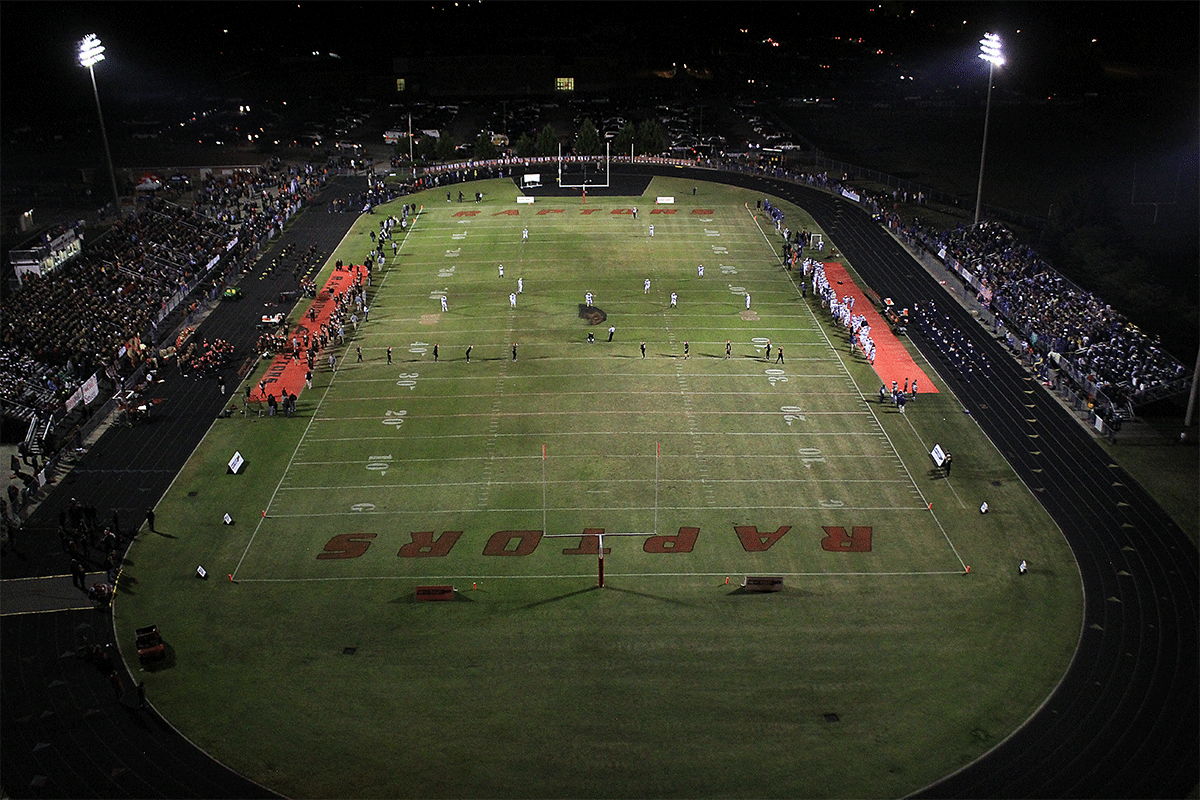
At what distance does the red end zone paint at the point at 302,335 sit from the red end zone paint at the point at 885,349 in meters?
32.6

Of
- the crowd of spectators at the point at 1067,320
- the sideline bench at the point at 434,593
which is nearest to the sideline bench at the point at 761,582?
the sideline bench at the point at 434,593

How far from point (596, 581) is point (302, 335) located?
32.6 meters

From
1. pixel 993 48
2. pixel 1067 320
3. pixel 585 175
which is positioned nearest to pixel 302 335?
pixel 1067 320

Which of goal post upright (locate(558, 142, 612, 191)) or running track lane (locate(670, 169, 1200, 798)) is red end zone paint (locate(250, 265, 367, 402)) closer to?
goal post upright (locate(558, 142, 612, 191))

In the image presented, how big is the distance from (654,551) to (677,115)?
110891mm

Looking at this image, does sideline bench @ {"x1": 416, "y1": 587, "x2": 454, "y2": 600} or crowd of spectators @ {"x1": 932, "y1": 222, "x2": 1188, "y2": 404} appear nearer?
sideline bench @ {"x1": 416, "y1": 587, "x2": 454, "y2": 600}

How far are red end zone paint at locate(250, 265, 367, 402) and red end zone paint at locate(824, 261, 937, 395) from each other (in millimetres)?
32584

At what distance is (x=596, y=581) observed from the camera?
1540 inches

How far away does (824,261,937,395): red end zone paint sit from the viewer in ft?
189

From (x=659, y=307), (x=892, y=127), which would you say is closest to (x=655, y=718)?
(x=659, y=307)

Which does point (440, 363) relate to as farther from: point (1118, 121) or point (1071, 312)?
point (1118, 121)

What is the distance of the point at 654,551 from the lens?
41.0m

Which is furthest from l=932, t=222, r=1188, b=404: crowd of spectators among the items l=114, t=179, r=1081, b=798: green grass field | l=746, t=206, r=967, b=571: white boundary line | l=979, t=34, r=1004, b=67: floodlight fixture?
l=979, t=34, r=1004, b=67: floodlight fixture

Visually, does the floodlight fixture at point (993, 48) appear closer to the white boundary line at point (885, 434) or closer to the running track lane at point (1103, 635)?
the white boundary line at point (885, 434)
